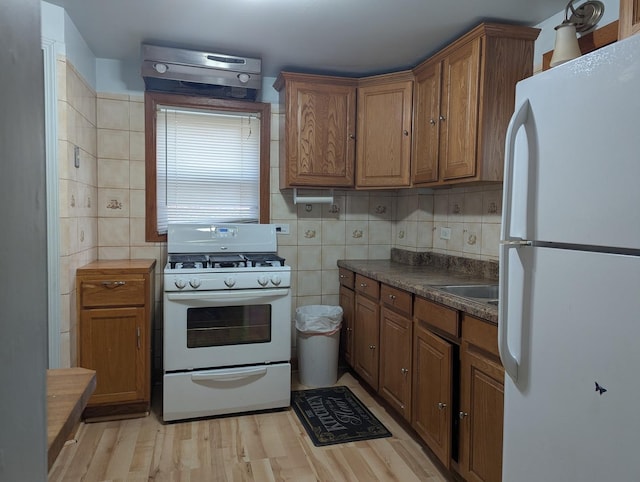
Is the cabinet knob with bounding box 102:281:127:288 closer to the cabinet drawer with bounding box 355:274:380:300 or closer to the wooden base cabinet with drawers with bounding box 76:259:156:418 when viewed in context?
the wooden base cabinet with drawers with bounding box 76:259:156:418

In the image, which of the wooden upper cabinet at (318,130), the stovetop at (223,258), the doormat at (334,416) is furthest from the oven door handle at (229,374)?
the wooden upper cabinet at (318,130)

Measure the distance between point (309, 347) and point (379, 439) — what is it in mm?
837

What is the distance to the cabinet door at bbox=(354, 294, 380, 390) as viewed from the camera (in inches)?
109

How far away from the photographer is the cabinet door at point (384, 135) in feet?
9.62

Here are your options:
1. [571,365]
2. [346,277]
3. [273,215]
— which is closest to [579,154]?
[571,365]

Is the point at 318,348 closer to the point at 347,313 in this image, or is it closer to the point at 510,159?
the point at 347,313

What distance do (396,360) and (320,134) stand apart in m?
1.58

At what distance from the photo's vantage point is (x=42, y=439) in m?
0.42

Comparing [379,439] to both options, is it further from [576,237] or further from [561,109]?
[561,109]

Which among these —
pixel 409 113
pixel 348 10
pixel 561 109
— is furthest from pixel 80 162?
pixel 561 109

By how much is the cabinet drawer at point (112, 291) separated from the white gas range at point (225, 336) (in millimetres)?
186

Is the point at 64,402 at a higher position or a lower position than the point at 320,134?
lower

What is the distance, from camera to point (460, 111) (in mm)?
2387

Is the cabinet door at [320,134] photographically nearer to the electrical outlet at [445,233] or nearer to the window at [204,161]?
the window at [204,161]
